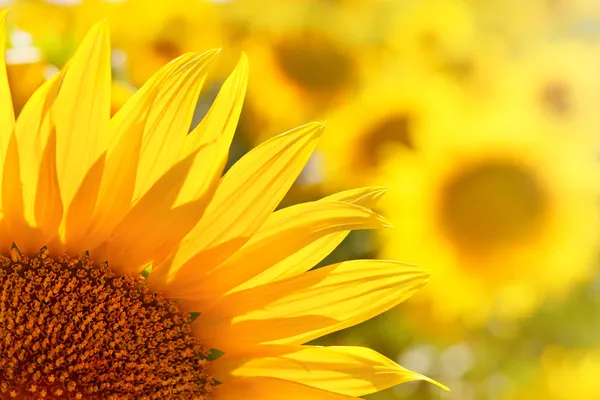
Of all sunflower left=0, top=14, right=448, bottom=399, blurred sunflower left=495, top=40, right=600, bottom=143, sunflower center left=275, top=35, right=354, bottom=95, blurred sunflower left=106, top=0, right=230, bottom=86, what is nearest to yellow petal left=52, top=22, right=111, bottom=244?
sunflower left=0, top=14, right=448, bottom=399

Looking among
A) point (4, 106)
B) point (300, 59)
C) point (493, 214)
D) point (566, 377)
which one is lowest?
point (4, 106)

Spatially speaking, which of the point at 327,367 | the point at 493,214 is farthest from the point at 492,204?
the point at 327,367

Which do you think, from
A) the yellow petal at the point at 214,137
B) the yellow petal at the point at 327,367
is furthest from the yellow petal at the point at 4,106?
the yellow petal at the point at 327,367

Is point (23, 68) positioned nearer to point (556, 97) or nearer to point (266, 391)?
point (266, 391)

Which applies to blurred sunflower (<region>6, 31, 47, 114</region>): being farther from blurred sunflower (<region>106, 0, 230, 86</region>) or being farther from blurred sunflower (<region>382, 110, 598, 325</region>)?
blurred sunflower (<region>382, 110, 598, 325</region>)

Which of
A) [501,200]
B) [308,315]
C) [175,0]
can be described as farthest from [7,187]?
[501,200]

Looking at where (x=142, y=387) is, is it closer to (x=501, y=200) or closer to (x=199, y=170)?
(x=199, y=170)

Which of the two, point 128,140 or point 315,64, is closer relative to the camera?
point 128,140

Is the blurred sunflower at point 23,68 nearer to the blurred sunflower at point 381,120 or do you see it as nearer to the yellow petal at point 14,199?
the yellow petal at point 14,199
